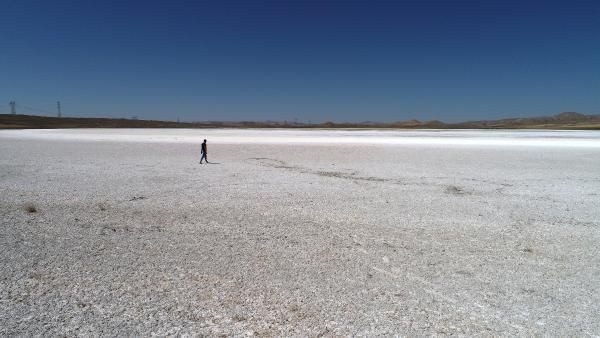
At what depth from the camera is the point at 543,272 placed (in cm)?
488

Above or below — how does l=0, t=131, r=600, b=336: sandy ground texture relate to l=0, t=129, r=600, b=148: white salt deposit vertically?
below

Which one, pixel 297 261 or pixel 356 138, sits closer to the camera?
pixel 297 261

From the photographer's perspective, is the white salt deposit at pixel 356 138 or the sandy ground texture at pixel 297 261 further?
the white salt deposit at pixel 356 138

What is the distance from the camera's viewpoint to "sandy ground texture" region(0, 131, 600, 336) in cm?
374

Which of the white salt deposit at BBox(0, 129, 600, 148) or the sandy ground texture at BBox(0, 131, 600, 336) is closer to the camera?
the sandy ground texture at BBox(0, 131, 600, 336)

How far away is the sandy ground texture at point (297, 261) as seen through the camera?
12.3ft

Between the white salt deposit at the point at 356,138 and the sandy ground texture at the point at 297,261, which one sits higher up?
the white salt deposit at the point at 356,138

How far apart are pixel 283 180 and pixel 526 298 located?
854 cm

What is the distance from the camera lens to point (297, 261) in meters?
5.20

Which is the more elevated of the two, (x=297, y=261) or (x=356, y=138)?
(x=356, y=138)

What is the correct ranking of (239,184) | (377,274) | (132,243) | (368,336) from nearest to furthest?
(368,336), (377,274), (132,243), (239,184)

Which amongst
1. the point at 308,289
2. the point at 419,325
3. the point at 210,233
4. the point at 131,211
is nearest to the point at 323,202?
the point at 210,233

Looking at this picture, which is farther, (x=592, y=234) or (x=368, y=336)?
(x=592, y=234)

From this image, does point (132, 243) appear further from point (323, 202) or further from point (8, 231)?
point (323, 202)
